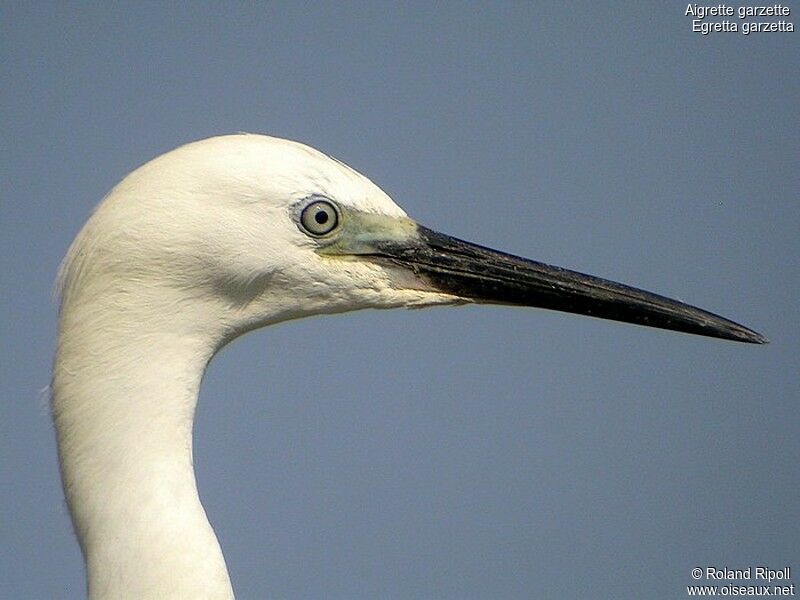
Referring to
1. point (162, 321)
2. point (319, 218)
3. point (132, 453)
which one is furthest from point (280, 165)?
point (132, 453)

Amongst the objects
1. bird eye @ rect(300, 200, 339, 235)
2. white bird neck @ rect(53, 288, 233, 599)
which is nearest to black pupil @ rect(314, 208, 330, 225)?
bird eye @ rect(300, 200, 339, 235)

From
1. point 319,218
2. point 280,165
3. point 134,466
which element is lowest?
point 134,466

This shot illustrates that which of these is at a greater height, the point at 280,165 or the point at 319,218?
the point at 280,165

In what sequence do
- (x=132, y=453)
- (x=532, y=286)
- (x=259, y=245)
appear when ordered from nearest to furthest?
(x=132, y=453) < (x=259, y=245) < (x=532, y=286)

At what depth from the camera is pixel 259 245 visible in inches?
116

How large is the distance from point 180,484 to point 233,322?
43 centimetres

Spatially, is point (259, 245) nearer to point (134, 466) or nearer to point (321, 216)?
point (321, 216)

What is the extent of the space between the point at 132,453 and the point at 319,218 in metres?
0.75

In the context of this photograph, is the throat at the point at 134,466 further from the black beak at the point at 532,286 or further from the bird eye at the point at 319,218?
the black beak at the point at 532,286

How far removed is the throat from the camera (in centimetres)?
280

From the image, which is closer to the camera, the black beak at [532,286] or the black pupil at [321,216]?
the black pupil at [321,216]

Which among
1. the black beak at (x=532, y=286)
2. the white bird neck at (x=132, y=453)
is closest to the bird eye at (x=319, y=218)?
the black beak at (x=532, y=286)

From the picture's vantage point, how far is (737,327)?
3539 millimetres

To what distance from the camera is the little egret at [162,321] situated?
2.82 meters
